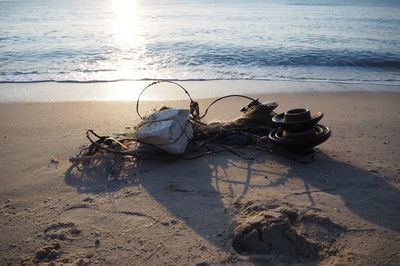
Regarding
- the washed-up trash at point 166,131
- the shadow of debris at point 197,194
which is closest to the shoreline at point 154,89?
the washed-up trash at point 166,131

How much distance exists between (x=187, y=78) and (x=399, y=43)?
34.8 feet

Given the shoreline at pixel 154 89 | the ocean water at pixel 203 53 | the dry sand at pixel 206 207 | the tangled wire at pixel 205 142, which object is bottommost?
the dry sand at pixel 206 207

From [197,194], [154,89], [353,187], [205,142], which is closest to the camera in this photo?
[197,194]

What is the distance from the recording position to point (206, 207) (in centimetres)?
349

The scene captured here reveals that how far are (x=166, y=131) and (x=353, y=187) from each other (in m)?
2.11

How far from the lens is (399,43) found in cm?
1573

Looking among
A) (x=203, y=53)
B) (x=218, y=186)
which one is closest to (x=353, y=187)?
(x=218, y=186)

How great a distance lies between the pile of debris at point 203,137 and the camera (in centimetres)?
425

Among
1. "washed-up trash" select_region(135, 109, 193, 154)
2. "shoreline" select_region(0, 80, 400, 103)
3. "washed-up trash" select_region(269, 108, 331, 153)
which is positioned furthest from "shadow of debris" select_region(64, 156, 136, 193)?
"shoreline" select_region(0, 80, 400, 103)

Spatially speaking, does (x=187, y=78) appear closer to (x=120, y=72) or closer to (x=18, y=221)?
(x=120, y=72)

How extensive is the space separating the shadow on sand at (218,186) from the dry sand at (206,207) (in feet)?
0.04

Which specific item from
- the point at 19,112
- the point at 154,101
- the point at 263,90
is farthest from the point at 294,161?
the point at 19,112

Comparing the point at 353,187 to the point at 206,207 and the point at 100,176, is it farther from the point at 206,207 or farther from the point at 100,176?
the point at 100,176

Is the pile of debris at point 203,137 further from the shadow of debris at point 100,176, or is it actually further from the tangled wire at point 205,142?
the shadow of debris at point 100,176
